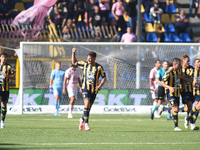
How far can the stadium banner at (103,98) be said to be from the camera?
1525cm

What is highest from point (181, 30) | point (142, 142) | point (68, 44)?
point (181, 30)

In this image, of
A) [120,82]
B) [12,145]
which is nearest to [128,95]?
[120,82]

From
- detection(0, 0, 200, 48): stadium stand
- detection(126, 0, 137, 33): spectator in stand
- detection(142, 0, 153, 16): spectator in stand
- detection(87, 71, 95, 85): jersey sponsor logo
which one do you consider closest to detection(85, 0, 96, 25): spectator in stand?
detection(0, 0, 200, 48): stadium stand

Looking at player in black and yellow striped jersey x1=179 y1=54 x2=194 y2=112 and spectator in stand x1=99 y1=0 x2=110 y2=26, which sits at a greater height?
spectator in stand x1=99 y1=0 x2=110 y2=26

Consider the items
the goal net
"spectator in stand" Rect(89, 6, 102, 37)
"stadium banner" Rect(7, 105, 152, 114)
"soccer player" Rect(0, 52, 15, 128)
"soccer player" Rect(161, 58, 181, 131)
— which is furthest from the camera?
"spectator in stand" Rect(89, 6, 102, 37)

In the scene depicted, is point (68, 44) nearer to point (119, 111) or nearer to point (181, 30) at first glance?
point (119, 111)

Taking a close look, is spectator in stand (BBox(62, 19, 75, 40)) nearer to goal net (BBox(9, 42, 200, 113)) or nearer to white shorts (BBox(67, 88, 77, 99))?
goal net (BBox(9, 42, 200, 113))

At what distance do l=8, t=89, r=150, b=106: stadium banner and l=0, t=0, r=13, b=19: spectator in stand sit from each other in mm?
6239

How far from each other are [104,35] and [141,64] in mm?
2574

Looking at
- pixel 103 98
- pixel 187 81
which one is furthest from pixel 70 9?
pixel 187 81

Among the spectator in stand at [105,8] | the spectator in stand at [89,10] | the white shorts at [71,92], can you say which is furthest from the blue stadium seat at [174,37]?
the white shorts at [71,92]

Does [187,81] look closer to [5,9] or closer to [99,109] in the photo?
[99,109]

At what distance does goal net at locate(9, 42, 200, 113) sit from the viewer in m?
15.3

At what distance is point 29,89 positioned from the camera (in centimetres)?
1538
